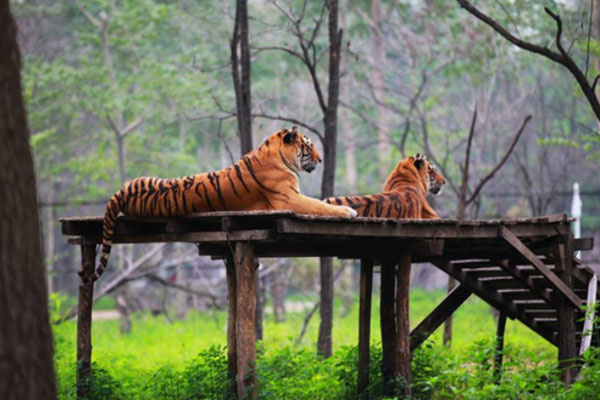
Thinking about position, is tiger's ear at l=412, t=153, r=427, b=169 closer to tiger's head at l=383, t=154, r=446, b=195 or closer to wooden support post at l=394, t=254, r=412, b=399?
tiger's head at l=383, t=154, r=446, b=195

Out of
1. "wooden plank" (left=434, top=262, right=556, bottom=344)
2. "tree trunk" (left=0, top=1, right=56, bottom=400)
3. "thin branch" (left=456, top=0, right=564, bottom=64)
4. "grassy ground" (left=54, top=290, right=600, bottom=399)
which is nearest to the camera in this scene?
"tree trunk" (left=0, top=1, right=56, bottom=400)

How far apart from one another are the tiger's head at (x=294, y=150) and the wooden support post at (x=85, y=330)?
7.22ft

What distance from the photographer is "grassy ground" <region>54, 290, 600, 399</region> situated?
27.4ft

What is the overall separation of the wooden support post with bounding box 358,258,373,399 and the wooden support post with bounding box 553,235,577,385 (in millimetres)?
1815

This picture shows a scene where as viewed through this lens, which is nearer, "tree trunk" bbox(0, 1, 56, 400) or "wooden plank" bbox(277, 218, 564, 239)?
"tree trunk" bbox(0, 1, 56, 400)

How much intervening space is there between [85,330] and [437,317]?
356 centimetres

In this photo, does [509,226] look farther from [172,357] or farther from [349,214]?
[172,357]

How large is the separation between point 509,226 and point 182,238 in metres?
2.96

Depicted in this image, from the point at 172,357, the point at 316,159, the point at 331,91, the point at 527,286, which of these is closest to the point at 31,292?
the point at 316,159

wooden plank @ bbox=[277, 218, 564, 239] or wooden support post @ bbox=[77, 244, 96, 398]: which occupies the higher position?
wooden plank @ bbox=[277, 218, 564, 239]

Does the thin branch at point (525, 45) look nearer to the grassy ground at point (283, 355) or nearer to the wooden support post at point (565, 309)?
the wooden support post at point (565, 309)

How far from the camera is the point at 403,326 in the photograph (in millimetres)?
8148

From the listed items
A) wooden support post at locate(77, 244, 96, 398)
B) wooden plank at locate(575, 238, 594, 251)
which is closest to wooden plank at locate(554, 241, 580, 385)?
wooden plank at locate(575, 238, 594, 251)

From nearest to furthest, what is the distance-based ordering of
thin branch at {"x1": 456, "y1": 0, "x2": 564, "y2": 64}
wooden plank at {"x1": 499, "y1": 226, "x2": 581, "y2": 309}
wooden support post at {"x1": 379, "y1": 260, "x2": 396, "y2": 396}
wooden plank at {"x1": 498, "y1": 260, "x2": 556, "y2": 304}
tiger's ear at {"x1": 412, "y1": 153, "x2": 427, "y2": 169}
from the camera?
thin branch at {"x1": 456, "y1": 0, "x2": 564, "y2": 64}
wooden plank at {"x1": 499, "y1": 226, "x2": 581, "y2": 309}
wooden plank at {"x1": 498, "y1": 260, "x2": 556, "y2": 304}
tiger's ear at {"x1": 412, "y1": 153, "x2": 427, "y2": 169}
wooden support post at {"x1": 379, "y1": 260, "x2": 396, "y2": 396}
